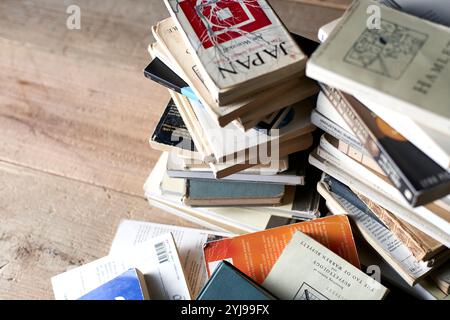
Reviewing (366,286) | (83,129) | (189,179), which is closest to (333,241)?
(366,286)

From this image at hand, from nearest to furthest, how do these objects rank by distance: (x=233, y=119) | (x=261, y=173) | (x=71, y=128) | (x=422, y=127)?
(x=422, y=127), (x=233, y=119), (x=261, y=173), (x=71, y=128)

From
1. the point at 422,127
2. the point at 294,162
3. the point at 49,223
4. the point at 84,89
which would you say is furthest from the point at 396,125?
the point at 84,89

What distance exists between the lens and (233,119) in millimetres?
777

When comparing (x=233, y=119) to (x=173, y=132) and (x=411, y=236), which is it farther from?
(x=411, y=236)

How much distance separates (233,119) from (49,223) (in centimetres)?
42

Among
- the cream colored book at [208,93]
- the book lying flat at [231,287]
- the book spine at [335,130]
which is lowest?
the book lying flat at [231,287]

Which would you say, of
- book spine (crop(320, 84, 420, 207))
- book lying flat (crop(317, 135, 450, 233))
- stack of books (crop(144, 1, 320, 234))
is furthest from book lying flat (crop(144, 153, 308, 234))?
book spine (crop(320, 84, 420, 207))

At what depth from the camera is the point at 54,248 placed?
100 cm

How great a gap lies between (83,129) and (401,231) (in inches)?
24.2

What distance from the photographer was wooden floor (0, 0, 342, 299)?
100cm

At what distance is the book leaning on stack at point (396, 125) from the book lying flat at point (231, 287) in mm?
189

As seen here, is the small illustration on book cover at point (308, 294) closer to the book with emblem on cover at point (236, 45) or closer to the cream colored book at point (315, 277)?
the cream colored book at point (315, 277)

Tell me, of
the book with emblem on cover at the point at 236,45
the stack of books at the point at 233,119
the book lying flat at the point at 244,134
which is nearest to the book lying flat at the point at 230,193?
the stack of books at the point at 233,119

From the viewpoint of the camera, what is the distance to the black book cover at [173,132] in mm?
913
